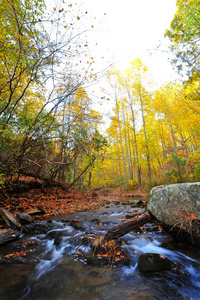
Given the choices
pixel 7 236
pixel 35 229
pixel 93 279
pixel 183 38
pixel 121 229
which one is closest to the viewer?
pixel 93 279

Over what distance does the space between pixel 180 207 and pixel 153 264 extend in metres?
1.36

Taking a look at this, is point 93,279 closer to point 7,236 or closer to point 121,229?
point 121,229

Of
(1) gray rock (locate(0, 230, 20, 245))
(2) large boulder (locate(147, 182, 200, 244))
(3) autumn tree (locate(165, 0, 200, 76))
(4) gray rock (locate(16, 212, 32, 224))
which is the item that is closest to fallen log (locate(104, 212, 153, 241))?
(2) large boulder (locate(147, 182, 200, 244))

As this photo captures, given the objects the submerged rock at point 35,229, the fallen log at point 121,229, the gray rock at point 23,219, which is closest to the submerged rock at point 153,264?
the fallen log at point 121,229

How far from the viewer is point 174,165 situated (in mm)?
11641

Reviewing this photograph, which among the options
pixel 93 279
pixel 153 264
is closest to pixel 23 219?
pixel 93 279

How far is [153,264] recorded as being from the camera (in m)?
2.45

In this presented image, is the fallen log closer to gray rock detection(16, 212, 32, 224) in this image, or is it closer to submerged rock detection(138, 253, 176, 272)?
submerged rock detection(138, 253, 176, 272)

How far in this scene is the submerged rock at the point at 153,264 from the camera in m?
2.42

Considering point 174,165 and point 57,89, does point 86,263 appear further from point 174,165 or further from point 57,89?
point 174,165

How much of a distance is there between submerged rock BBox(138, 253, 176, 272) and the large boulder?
0.68 m

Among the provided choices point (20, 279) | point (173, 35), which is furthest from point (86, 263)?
point (173, 35)

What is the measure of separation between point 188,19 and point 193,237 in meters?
8.56

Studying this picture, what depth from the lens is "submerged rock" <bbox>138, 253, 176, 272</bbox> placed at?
7.95 feet
